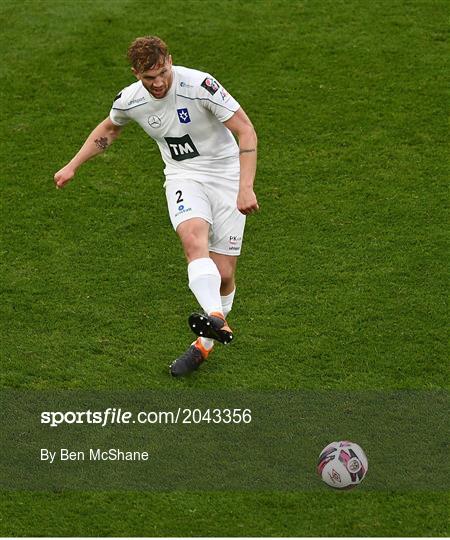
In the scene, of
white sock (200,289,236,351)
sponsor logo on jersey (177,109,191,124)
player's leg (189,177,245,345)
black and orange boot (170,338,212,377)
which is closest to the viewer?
sponsor logo on jersey (177,109,191,124)

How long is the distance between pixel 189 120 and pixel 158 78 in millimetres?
451

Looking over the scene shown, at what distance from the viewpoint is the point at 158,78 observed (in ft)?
26.6

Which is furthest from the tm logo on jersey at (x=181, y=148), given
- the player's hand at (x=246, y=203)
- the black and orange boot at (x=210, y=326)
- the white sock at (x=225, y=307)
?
the black and orange boot at (x=210, y=326)

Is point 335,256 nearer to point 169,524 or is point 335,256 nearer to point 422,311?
point 422,311

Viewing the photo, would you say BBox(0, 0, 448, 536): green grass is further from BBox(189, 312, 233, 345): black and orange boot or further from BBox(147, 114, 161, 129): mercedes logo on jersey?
BBox(147, 114, 161, 129): mercedes logo on jersey

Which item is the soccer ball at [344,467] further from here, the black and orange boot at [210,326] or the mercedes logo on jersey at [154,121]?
the mercedes logo on jersey at [154,121]

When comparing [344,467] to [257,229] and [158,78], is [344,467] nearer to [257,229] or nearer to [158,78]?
[158,78]

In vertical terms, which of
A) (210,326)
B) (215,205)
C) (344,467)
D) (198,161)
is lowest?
(344,467)

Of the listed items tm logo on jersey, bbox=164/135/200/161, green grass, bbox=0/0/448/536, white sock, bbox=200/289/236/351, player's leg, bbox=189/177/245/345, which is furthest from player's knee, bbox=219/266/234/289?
tm logo on jersey, bbox=164/135/200/161

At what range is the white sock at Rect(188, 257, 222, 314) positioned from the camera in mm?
8125

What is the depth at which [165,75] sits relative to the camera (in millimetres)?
8156

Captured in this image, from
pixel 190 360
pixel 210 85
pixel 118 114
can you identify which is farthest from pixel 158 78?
pixel 190 360

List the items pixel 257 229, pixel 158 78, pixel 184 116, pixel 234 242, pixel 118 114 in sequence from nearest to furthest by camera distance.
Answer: pixel 158 78 → pixel 184 116 → pixel 118 114 → pixel 234 242 → pixel 257 229

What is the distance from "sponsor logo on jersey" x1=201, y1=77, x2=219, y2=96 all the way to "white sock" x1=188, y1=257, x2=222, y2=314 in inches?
44.9
